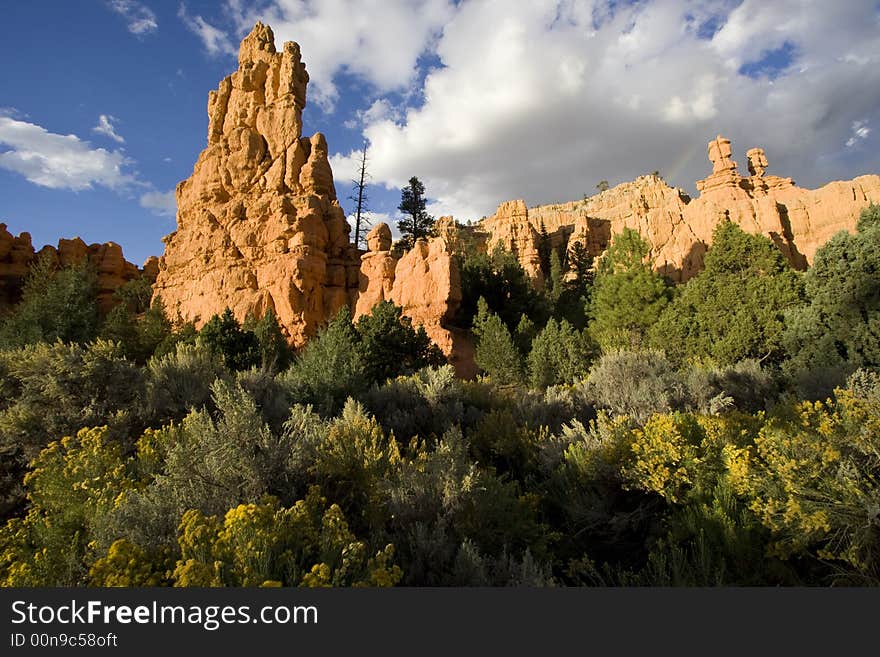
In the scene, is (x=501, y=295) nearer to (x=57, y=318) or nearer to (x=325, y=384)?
(x=325, y=384)

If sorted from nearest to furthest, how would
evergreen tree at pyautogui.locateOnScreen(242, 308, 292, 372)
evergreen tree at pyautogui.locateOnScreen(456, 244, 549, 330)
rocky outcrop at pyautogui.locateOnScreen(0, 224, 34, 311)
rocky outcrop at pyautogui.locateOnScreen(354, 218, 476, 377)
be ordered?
evergreen tree at pyautogui.locateOnScreen(242, 308, 292, 372)
rocky outcrop at pyautogui.locateOnScreen(354, 218, 476, 377)
evergreen tree at pyautogui.locateOnScreen(456, 244, 549, 330)
rocky outcrop at pyautogui.locateOnScreen(0, 224, 34, 311)

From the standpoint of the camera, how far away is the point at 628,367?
33.7 ft

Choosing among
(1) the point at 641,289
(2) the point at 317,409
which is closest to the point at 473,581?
(2) the point at 317,409

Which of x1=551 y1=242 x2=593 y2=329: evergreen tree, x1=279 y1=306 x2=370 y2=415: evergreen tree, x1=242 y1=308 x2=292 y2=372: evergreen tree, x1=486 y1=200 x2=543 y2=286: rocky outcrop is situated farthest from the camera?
x1=486 y1=200 x2=543 y2=286: rocky outcrop

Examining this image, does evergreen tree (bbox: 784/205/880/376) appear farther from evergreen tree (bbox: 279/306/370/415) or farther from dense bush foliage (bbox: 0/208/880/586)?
evergreen tree (bbox: 279/306/370/415)

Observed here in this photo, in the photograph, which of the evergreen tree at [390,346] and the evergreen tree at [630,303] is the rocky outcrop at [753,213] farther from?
the evergreen tree at [390,346]

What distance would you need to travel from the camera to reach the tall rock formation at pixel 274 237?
29.0m

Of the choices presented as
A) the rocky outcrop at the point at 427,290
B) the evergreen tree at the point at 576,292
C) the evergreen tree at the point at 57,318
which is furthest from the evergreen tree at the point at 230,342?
the evergreen tree at the point at 576,292

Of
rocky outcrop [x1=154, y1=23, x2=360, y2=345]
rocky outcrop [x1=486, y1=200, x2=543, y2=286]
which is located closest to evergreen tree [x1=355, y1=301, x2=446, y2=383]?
rocky outcrop [x1=154, y1=23, x2=360, y2=345]

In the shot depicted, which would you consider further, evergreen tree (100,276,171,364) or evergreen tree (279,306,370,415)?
evergreen tree (100,276,171,364)

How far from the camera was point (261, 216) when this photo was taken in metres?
31.7

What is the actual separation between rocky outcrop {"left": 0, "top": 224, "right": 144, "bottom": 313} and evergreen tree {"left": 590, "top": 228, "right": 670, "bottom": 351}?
1552 inches

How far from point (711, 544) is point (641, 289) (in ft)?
62.0

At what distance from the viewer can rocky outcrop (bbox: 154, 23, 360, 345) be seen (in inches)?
1177
